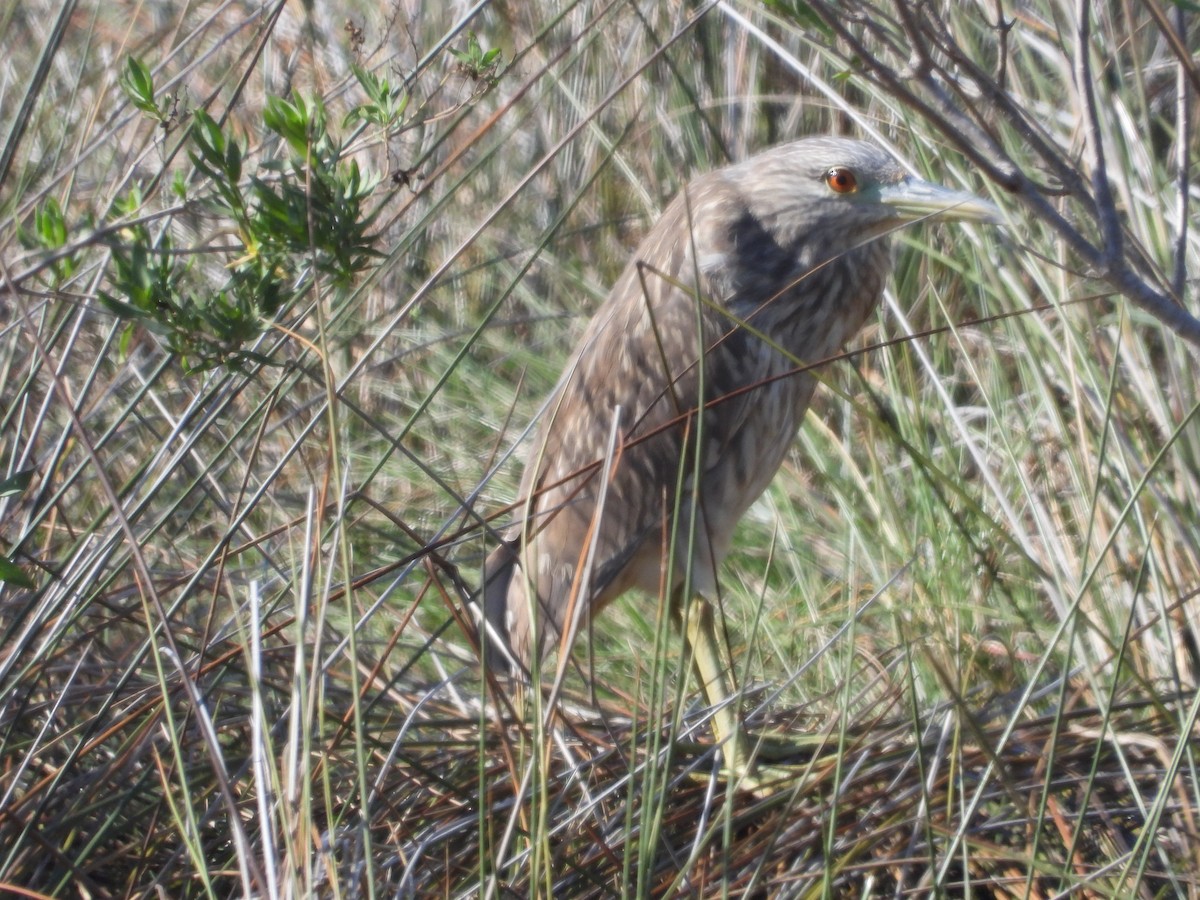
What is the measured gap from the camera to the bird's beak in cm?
262

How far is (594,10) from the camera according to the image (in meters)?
4.19

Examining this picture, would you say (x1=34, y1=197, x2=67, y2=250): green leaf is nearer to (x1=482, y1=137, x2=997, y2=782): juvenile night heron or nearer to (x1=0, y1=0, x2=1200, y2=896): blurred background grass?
(x1=0, y1=0, x2=1200, y2=896): blurred background grass

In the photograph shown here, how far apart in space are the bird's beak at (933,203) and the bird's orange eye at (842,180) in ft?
0.25

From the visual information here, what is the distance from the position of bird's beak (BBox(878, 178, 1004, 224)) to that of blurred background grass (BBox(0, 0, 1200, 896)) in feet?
0.26

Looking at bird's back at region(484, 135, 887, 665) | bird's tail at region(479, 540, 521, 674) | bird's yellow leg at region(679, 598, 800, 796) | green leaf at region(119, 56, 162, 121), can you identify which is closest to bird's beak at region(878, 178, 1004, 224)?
bird's back at region(484, 135, 887, 665)

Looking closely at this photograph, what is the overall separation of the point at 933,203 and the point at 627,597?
1.54 m

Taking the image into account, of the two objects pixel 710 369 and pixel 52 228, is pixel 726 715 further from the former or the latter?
pixel 52 228

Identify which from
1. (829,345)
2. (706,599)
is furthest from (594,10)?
(706,599)

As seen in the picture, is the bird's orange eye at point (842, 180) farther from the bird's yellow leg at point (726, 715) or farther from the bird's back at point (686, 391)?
the bird's yellow leg at point (726, 715)

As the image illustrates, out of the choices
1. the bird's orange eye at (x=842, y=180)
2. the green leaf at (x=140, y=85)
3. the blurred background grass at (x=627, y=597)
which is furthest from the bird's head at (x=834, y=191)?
the green leaf at (x=140, y=85)

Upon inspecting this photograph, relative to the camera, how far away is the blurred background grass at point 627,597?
2.07 m

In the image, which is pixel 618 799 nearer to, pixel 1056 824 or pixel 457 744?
pixel 457 744

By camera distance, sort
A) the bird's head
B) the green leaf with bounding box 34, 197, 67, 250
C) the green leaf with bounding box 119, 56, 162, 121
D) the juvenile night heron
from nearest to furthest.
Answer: the green leaf with bounding box 34, 197, 67, 250 → the green leaf with bounding box 119, 56, 162, 121 → the bird's head → the juvenile night heron

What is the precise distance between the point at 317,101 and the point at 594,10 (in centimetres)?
241
